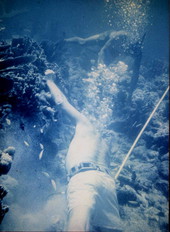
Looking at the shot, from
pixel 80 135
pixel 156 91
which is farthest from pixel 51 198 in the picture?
pixel 156 91

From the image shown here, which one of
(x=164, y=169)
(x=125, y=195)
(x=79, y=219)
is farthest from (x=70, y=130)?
(x=79, y=219)

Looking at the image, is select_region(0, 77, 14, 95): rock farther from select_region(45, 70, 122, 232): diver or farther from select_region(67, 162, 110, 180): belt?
select_region(67, 162, 110, 180): belt

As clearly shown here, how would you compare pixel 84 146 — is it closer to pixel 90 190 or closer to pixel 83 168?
pixel 83 168

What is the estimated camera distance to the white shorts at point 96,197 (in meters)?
2.86

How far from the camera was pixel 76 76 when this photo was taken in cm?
1038

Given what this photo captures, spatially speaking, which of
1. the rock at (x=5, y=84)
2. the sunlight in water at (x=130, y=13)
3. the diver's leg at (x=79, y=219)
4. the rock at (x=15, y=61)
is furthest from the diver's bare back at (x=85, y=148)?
the sunlight in water at (x=130, y=13)

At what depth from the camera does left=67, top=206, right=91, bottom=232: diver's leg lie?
2.49 metres

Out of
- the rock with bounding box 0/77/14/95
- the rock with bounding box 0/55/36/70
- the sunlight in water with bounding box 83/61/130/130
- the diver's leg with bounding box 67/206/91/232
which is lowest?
the diver's leg with bounding box 67/206/91/232

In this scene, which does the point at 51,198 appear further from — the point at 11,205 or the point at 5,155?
the point at 5,155

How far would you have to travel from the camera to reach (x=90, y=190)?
3.02m

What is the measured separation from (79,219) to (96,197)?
1.74 ft

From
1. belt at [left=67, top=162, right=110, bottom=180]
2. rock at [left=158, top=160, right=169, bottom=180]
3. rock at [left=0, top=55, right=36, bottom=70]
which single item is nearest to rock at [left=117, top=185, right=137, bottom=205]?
belt at [left=67, top=162, right=110, bottom=180]

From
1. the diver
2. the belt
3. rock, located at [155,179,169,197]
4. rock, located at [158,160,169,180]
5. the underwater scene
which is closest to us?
the diver

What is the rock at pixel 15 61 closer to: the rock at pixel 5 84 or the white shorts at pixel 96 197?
the rock at pixel 5 84
